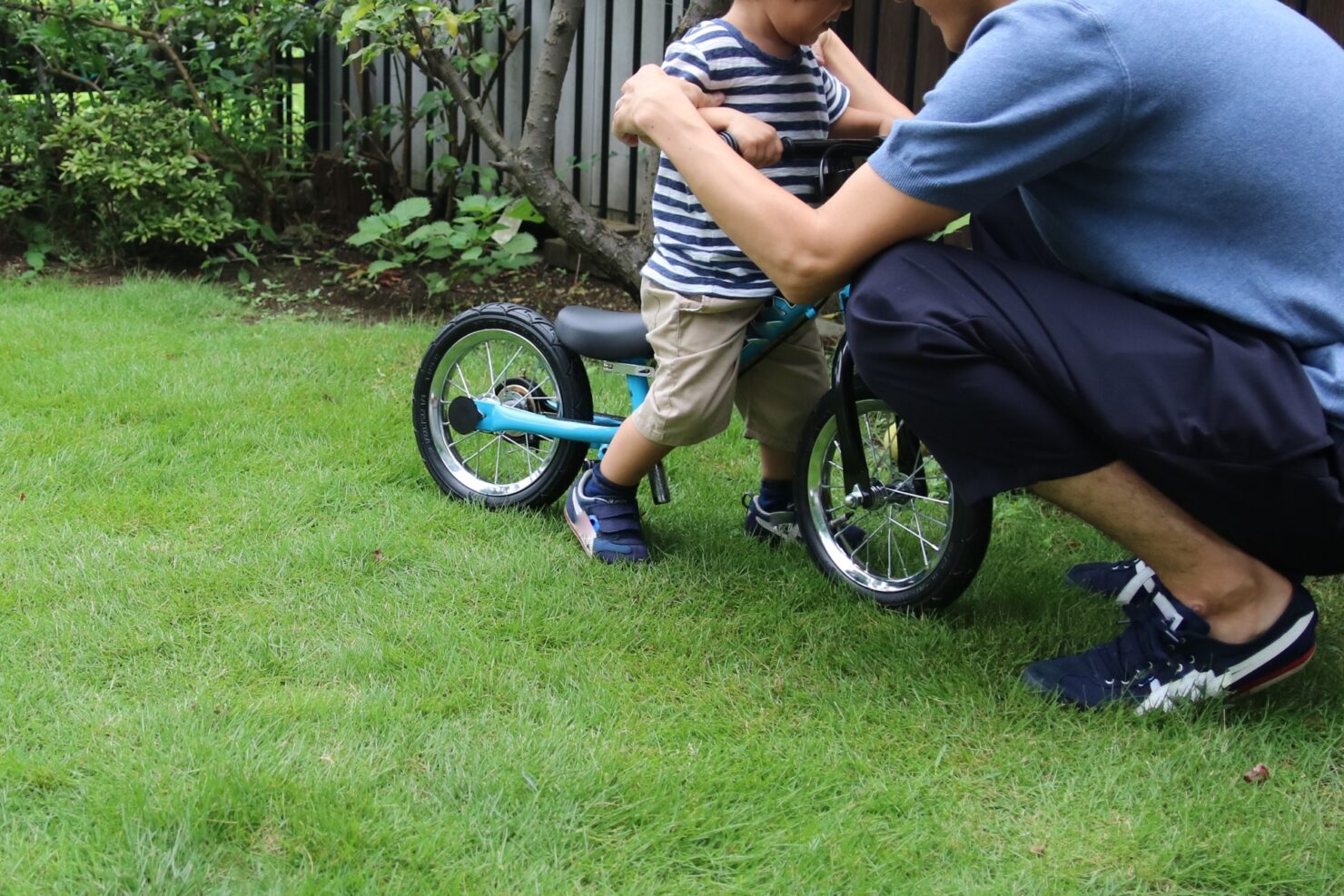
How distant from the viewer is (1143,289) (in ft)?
6.91

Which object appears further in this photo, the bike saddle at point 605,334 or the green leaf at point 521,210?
the green leaf at point 521,210

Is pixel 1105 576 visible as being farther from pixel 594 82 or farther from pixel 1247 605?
pixel 594 82

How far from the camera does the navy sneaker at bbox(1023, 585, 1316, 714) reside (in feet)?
7.18

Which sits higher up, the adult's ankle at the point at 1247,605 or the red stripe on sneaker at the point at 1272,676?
the adult's ankle at the point at 1247,605

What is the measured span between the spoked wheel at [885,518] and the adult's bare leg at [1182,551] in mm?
406

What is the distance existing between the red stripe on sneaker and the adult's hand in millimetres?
1351

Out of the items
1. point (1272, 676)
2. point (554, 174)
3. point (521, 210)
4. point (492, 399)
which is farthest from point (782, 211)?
point (521, 210)

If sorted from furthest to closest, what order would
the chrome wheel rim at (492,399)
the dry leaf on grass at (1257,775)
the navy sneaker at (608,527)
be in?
the chrome wheel rim at (492,399) < the navy sneaker at (608,527) < the dry leaf on grass at (1257,775)

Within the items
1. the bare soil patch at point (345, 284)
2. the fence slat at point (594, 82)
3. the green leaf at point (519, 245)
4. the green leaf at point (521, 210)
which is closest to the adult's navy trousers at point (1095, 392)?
the fence slat at point (594, 82)

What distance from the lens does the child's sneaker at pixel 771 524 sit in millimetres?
3117

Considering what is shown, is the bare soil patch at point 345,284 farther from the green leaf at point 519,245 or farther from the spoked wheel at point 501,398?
the spoked wheel at point 501,398

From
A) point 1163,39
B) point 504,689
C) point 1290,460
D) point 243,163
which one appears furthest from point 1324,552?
point 243,163

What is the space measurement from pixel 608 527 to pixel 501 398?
22.9 inches

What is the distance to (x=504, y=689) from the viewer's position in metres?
2.37
